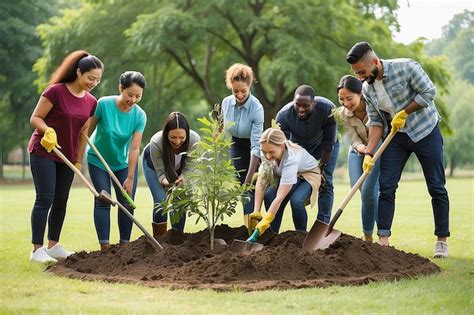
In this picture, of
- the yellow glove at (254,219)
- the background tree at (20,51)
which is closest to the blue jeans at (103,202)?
the yellow glove at (254,219)

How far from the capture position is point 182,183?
7.57 meters

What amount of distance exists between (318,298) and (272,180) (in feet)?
7.17

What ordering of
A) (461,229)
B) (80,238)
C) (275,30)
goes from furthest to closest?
(275,30), (461,229), (80,238)

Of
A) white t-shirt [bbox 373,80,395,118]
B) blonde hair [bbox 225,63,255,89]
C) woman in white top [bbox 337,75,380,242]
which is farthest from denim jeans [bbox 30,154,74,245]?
white t-shirt [bbox 373,80,395,118]

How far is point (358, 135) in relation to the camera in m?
8.19

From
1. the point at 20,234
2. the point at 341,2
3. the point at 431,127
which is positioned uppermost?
the point at 341,2

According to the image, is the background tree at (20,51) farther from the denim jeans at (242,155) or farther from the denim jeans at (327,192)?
the denim jeans at (327,192)

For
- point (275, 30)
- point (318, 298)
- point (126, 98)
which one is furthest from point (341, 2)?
point (318, 298)

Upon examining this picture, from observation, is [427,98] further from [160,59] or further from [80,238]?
[160,59]

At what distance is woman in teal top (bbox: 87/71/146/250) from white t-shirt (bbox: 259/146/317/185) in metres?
1.30

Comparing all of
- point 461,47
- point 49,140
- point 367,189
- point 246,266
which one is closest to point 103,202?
point 49,140

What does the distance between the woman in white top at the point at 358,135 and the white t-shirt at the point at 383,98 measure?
0.82 ft

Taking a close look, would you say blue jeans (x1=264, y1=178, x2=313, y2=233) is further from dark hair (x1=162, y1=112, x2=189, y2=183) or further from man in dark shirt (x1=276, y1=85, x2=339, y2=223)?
dark hair (x1=162, y1=112, x2=189, y2=183)

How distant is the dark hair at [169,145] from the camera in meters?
7.53
